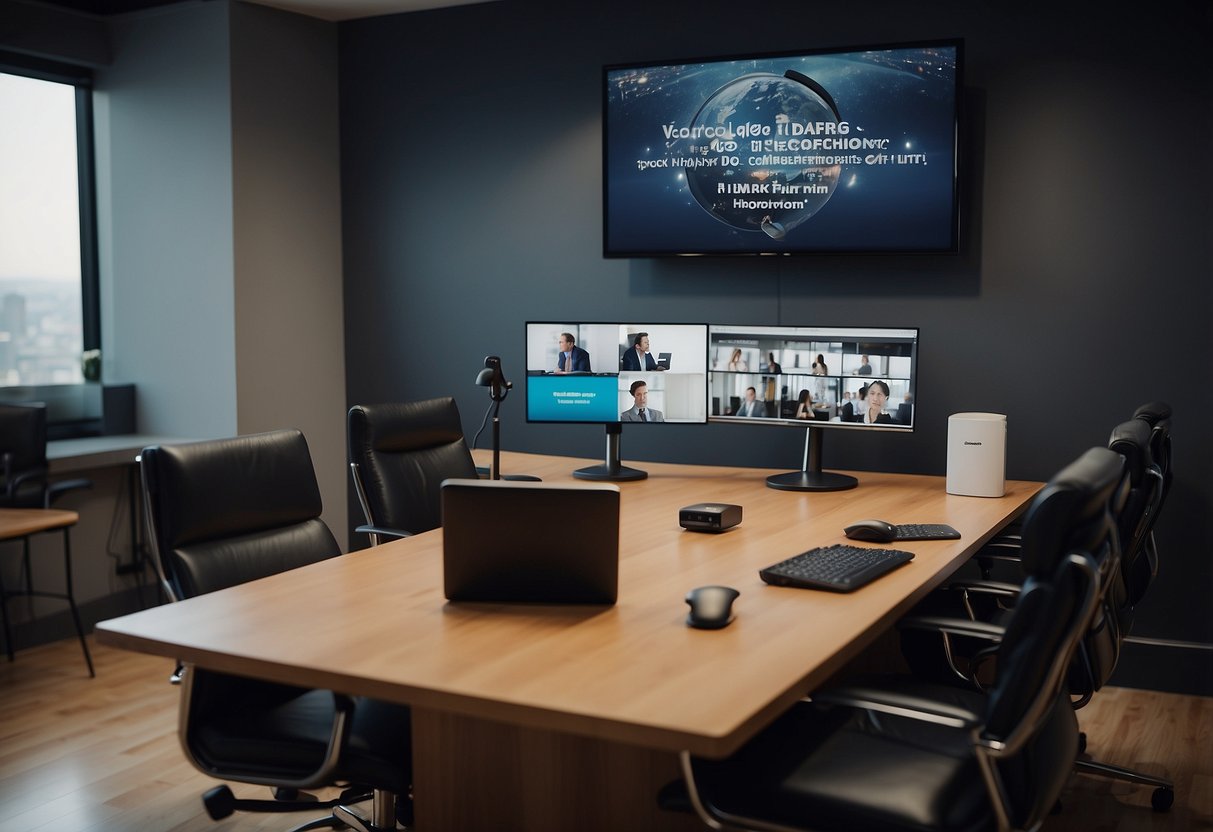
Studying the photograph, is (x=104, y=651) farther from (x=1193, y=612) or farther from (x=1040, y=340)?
(x=1193, y=612)

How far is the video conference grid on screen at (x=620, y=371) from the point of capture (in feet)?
13.8

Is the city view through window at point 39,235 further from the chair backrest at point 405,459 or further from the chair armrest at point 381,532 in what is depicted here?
the chair armrest at point 381,532

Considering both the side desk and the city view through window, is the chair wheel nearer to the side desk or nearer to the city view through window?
the side desk

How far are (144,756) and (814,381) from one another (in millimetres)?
2509

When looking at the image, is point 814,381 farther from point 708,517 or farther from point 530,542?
point 530,542

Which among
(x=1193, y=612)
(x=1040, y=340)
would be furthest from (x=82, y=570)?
(x=1193, y=612)

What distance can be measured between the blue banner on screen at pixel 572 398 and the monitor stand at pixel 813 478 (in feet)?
2.10

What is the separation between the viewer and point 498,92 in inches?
214

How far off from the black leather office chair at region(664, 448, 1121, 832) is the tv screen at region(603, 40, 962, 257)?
2568 millimetres

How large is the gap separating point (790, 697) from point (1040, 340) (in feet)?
9.93

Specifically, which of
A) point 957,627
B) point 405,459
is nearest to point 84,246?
point 405,459

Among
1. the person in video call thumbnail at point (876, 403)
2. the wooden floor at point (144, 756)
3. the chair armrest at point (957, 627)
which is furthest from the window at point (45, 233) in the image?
the chair armrest at point (957, 627)

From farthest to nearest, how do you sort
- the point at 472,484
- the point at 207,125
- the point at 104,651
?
the point at 207,125 < the point at 104,651 < the point at 472,484

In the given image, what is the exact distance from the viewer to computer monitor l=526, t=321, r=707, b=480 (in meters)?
4.19
